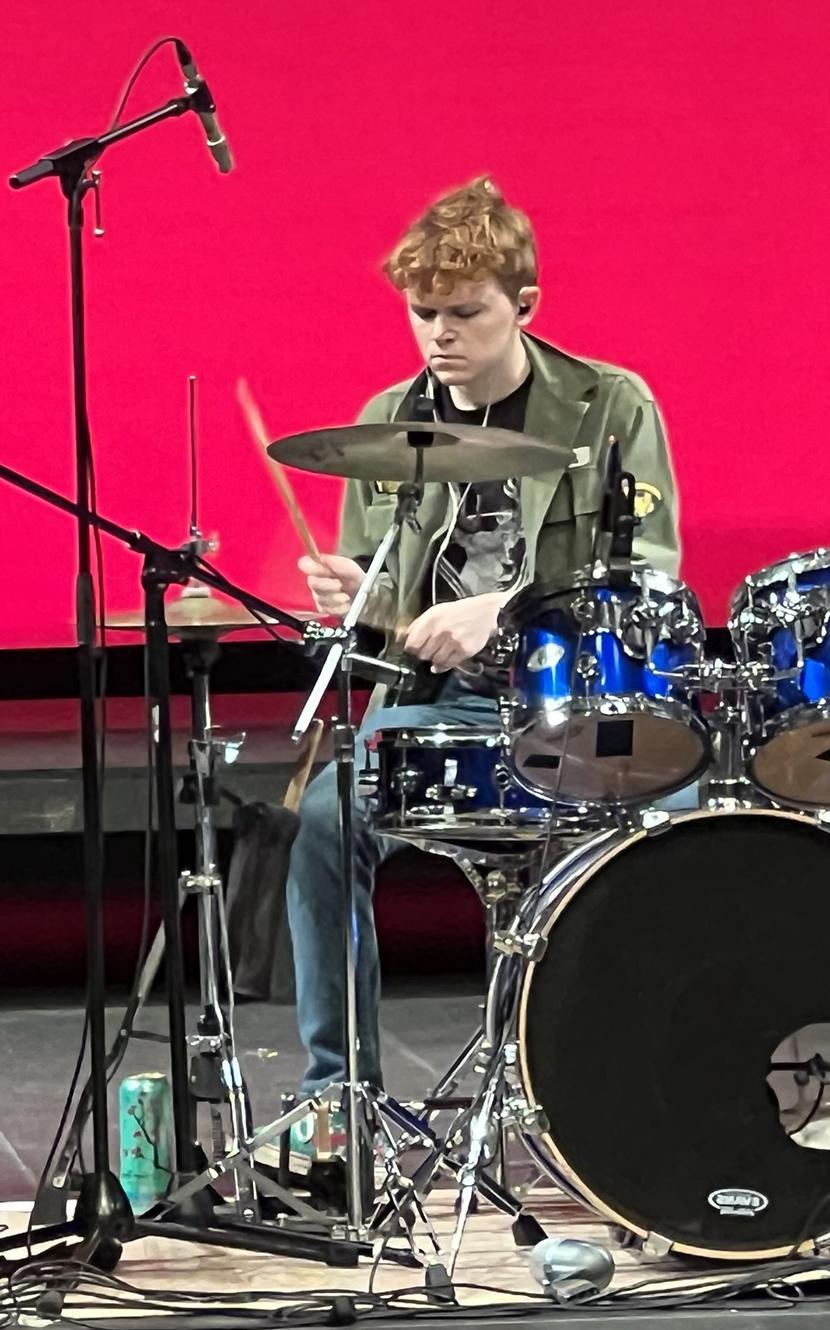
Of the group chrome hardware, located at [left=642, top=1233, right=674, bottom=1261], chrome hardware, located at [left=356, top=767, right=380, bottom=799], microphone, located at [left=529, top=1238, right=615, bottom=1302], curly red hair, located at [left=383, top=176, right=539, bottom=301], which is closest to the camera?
microphone, located at [left=529, top=1238, right=615, bottom=1302]

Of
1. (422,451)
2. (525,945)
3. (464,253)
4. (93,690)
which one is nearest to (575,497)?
(464,253)

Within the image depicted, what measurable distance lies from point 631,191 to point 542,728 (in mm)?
1975

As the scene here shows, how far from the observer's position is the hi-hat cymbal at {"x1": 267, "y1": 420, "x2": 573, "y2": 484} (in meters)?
2.36

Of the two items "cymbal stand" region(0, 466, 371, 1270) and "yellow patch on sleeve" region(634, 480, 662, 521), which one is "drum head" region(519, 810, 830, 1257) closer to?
"cymbal stand" region(0, 466, 371, 1270)

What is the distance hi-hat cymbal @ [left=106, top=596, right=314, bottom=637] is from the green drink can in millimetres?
643

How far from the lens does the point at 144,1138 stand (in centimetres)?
254

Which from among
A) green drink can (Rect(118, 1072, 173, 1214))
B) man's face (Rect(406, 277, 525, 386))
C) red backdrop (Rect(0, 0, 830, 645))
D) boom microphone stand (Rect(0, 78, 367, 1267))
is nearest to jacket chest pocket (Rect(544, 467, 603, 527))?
man's face (Rect(406, 277, 525, 386))

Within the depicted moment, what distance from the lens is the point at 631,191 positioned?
391cm

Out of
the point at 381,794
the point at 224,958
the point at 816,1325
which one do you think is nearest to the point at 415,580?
the point at 381,794

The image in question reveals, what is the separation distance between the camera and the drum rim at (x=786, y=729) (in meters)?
2.26

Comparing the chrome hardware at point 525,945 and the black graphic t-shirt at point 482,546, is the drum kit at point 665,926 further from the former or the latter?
the black graphic t-shirt at point 482,546

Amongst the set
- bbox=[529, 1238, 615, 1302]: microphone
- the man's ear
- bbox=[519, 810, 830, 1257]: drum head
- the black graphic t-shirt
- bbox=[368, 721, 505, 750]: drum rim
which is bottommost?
bbox=[529, 1238, 615, 1302]: microphone

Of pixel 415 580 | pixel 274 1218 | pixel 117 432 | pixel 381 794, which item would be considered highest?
pixel 117 432

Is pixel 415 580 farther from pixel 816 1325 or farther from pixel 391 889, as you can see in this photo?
pixel 391 889
